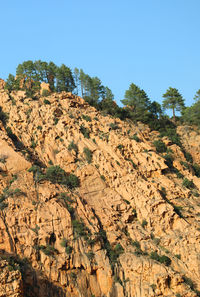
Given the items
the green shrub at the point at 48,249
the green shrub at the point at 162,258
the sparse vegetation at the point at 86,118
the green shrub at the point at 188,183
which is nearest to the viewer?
the green shrub at the point at 48,249

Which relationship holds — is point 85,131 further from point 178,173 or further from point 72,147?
point 178,173

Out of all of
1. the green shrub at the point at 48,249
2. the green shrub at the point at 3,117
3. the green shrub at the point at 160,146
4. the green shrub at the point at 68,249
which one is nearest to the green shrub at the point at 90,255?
the green shrub at the point at 68,249

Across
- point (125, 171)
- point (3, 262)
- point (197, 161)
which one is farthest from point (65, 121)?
point (3, 262)

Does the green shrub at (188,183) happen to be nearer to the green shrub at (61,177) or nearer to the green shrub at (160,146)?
the green shrub at (160,146)

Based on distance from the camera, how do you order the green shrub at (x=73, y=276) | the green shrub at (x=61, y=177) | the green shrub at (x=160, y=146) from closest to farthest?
the green shrub at (x=73, y=276) → the green shrub at (x=61, y=177) → the green shrub at (x=160, y=146)

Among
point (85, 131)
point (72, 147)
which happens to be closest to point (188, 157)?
point (85, 131)

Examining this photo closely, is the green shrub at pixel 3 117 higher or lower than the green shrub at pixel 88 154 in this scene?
higher

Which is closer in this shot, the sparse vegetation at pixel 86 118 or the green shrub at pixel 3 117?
the green shrub at pixel 3 117

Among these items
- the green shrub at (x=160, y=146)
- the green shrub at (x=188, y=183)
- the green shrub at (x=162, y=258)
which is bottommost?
the green shrub at (x=162, y=258)

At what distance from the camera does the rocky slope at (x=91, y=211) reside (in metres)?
38.9

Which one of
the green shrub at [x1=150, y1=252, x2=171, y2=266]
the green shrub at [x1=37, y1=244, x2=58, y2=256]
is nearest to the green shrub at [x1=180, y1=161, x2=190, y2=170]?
the green shrub at [x1=150, y1=252, x2=171, y2=266]

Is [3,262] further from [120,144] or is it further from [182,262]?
[120,144]

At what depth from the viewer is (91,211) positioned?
45.6m

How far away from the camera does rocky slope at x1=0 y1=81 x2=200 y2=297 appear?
3888cm
